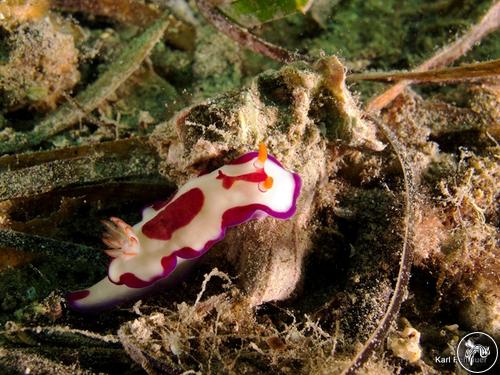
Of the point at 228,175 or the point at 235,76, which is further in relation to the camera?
the point at 235,76

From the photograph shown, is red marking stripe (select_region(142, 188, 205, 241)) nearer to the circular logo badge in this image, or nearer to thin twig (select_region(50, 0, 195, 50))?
the circular logo badge

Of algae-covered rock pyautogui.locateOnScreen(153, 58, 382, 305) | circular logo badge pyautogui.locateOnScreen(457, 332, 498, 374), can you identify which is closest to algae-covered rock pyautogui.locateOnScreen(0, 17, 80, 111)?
algae-covered rock pyautogui.locateOnScreen(153, 58, 382, 305)

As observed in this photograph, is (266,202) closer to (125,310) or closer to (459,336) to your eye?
(125,310)

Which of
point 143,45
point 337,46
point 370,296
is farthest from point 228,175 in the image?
point 337,46

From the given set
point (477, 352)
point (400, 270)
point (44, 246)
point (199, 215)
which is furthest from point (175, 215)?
point (477, 352)

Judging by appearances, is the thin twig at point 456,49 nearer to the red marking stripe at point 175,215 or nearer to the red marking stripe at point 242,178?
the red marking stripe at point 242,178

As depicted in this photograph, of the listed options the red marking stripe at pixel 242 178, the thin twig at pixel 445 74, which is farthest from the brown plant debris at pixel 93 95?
the thin twig at pixel 445 74
